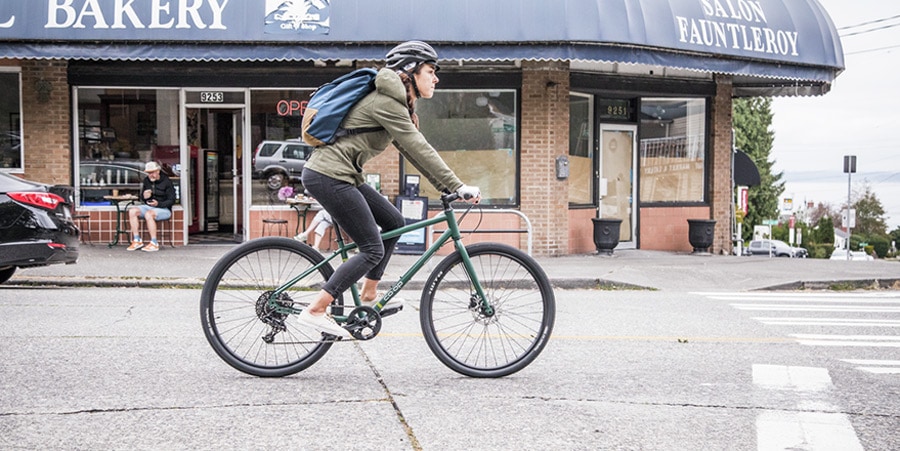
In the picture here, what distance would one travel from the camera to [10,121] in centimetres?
1487

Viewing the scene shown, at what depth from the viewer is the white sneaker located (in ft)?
17.3

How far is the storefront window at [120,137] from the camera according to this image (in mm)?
15055

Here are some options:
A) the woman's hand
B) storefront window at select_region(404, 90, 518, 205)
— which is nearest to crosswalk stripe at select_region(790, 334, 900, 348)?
the woman's hand

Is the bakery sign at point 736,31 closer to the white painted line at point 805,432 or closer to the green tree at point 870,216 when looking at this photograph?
the white painted line at point 805,432

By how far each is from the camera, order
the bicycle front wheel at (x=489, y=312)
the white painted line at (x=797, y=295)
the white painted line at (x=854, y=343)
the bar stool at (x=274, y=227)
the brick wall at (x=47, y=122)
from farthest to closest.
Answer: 1. the bar stool at (x=274, y=227)
2. the brick wall at (x=47, y=122)
3. the white painted line at (x=797, y=295)
4. the white painted line at (x=854, y=343)
5. the bicycle front wheel at (x=489, y=312)

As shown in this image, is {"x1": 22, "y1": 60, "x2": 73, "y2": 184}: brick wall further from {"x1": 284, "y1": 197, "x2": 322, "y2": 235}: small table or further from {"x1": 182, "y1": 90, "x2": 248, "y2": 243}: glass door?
{"x1": 284, "y1": 197, "x2": 322, "y2": 235}: small table

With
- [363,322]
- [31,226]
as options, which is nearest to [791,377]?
[363,322]

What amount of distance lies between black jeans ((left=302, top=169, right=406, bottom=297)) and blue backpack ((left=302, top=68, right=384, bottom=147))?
23cm

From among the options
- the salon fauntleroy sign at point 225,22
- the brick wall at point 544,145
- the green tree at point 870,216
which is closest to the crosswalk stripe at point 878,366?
the salon fauntleroy sign at point 225,22

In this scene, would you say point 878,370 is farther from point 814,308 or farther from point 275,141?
point 275,141

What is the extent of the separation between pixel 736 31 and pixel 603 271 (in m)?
Result: 4.86

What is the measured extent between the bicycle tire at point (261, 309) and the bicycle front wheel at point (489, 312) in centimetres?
61

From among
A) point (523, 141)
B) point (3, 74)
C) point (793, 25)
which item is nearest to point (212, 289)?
point (523, 141)

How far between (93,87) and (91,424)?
1182 centimetres
